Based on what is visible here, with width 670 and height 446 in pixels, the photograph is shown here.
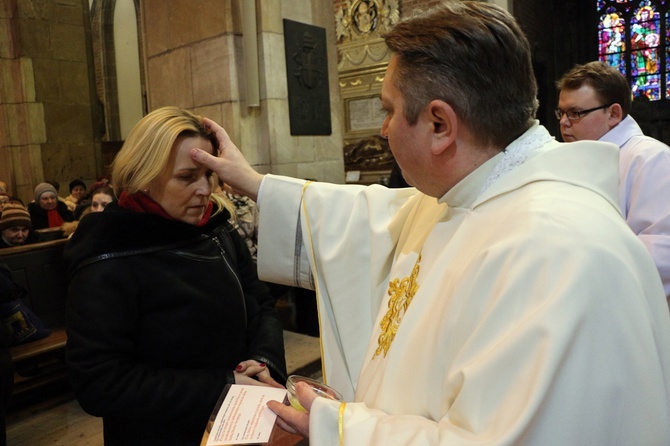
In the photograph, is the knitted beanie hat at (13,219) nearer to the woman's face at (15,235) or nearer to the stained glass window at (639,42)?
the woman's face at (15,235)

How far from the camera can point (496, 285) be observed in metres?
1.06

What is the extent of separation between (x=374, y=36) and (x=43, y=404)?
853 centimetres

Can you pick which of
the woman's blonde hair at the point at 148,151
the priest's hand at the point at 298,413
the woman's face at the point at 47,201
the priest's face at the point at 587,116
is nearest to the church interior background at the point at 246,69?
the woman's blonde hair at the point at 148,151

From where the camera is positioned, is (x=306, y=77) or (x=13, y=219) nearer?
(x=13, y=219)

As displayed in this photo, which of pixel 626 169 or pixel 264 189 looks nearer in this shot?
pixel 264 189

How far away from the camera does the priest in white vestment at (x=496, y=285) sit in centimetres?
95

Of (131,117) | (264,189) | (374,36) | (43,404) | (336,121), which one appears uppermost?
(374,36)

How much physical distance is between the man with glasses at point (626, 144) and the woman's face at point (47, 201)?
232 inches

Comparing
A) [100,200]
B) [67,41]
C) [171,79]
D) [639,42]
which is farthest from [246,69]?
[639,42]

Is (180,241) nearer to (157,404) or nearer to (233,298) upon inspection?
(233,298)

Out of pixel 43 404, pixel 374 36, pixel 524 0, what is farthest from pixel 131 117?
pixel 43 404

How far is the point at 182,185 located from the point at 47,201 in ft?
18.8

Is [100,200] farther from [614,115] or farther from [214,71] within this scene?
[614,115]

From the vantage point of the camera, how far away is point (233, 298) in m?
1.91
